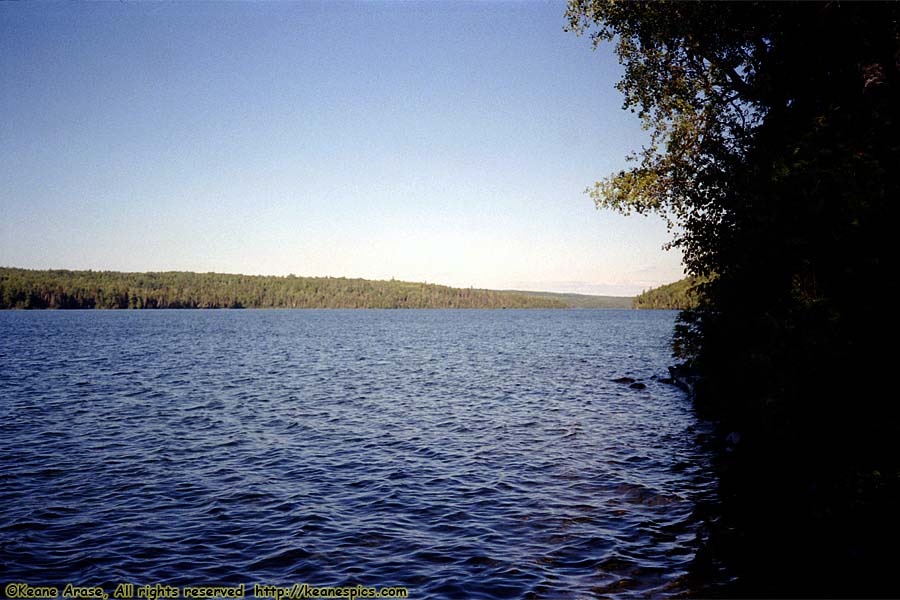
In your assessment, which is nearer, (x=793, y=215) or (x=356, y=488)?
(x=793, y=215)

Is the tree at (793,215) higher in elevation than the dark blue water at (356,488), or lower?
higher

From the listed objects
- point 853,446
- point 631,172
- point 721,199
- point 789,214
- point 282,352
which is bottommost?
point 282,352

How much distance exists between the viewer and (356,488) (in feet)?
52.1

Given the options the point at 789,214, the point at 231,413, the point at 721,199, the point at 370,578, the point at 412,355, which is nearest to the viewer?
the point at 370,578

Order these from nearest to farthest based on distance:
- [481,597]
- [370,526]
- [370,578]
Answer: [481,597] < [370,578] < [370,526]

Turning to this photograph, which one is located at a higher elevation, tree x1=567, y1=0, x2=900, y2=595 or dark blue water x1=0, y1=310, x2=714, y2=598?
tree x1=567, y1=0, x2=900, y2=595

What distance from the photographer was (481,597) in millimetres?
9664

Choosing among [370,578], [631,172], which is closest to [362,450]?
[370,578]

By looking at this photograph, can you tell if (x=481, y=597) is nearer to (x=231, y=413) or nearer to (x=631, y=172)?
(x=631, y=172)

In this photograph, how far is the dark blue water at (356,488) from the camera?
10.8 m

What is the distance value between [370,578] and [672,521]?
732 centimetres

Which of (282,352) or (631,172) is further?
(282,352)

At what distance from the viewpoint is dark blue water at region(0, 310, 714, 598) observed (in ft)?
35.5

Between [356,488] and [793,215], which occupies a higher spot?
[793,215]
